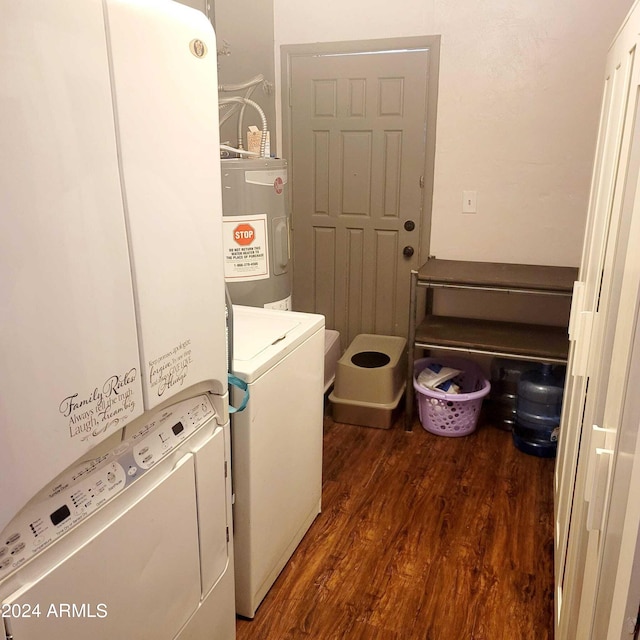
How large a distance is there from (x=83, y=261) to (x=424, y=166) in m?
2.65

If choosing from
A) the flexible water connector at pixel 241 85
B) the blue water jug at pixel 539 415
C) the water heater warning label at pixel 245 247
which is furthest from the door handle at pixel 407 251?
the water heater warning label at pixel 245 247

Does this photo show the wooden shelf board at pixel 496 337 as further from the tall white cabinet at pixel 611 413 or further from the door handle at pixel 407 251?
the tall white cabinet at pixel 611 413

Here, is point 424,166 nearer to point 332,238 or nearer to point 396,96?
point 396,96

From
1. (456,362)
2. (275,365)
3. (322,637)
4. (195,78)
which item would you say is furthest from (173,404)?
(456,362)

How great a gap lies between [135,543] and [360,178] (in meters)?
2.64

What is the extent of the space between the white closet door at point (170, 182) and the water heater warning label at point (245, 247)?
0.77 meters

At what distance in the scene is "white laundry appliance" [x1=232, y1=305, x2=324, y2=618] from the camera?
1771mm

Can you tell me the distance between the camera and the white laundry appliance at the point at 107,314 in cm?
88

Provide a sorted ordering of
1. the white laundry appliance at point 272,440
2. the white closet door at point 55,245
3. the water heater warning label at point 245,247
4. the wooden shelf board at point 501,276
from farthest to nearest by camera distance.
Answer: the wooden shelf board at point 501,276
the water heater warning label at point 245,247
the white laundry appliance at point 272,440
the white closet door at point 55,245

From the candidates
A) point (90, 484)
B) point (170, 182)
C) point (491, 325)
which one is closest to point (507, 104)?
point (491, 325)

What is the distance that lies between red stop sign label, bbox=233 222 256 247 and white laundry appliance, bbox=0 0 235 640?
2.53 ft

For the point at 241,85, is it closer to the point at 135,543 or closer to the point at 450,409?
the point at 450,409

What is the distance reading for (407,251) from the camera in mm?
3463

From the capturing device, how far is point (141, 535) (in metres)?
1.24
